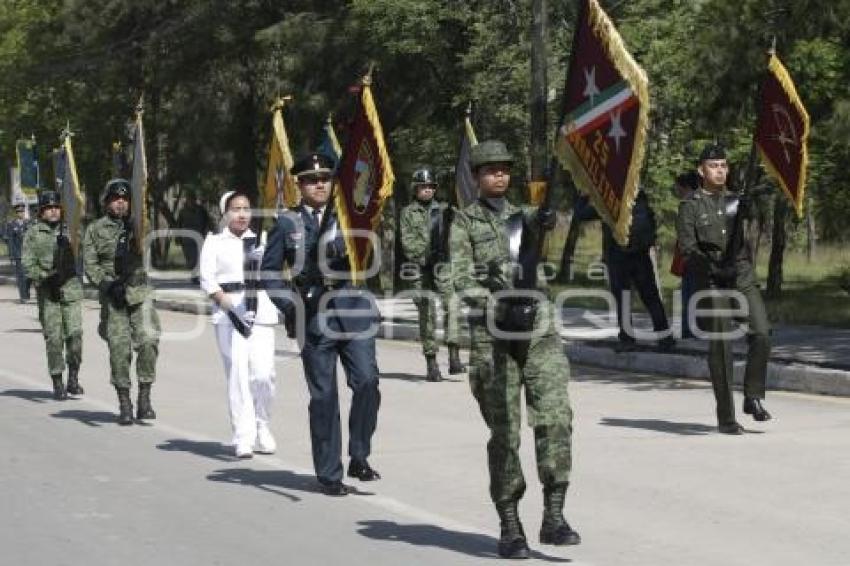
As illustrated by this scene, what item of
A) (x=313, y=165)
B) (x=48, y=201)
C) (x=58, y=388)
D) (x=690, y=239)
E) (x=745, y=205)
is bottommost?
(x=58, y=388)

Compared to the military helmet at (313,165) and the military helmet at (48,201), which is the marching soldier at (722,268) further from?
the military helmet at (48,201)

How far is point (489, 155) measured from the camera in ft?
25.9

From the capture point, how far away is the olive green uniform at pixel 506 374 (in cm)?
784

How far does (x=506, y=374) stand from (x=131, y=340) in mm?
6468

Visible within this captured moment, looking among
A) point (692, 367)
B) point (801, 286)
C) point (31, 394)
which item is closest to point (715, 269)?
point (692, 367)

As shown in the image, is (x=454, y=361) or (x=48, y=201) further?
(x=454, y=361)

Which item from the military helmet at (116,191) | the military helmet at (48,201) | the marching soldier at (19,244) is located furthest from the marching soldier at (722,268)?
the marching soldier at (19,244)

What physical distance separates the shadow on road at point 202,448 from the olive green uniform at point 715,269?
11.0 feet

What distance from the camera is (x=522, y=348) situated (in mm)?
7840

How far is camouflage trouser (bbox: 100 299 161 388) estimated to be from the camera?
13602 mm

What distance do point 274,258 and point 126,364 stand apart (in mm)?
3638

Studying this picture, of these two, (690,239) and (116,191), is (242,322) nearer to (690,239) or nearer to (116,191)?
(116,191)

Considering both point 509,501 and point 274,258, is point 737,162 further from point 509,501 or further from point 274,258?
point 509,501

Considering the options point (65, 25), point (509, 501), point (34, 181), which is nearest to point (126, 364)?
point (509, 501)
